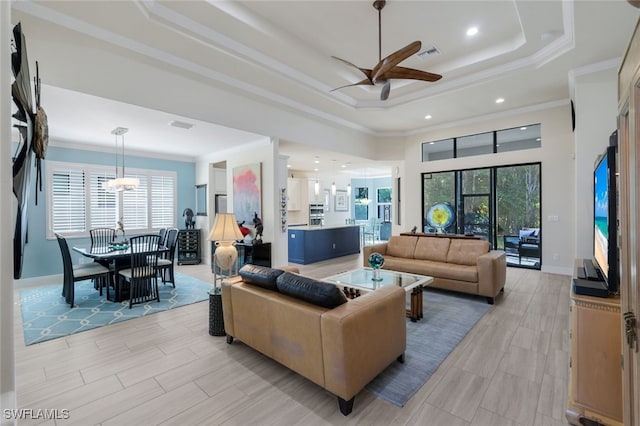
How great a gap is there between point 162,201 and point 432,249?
21.3 feet

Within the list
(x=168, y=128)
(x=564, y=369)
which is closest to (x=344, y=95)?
(x=168, y=128)

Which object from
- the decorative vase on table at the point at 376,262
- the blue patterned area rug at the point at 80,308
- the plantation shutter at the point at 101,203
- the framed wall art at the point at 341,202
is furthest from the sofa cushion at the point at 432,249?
the framed wall art at the point at 341,202

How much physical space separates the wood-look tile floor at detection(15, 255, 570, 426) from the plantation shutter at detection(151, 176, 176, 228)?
3962 mm

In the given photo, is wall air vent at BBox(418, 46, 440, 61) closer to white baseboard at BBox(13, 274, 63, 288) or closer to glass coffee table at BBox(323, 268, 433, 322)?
glass coffee table at BBox(323, 268, 433, 322)

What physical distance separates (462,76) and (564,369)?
4.46 m

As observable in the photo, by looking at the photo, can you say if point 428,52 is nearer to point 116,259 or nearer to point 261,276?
point 261,276

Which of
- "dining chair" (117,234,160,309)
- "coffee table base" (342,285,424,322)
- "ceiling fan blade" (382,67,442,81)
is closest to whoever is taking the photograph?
"ceiling fan blade" (382,67,442,81)

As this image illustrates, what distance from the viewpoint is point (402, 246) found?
17.4 ft

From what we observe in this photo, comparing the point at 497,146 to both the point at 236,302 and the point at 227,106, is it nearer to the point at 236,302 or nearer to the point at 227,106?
the point at 227,106

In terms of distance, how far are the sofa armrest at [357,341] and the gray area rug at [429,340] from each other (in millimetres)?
177

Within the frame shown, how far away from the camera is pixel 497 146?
6.50m

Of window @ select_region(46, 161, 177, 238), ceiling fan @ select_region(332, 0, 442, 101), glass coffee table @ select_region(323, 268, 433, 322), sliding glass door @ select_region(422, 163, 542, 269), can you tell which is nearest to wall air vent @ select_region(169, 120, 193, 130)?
ceiling fan @ select_region(332, 0, 442, 101)

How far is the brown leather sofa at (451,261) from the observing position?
399 cm

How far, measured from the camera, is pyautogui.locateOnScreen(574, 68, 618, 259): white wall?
4059 millimetres
